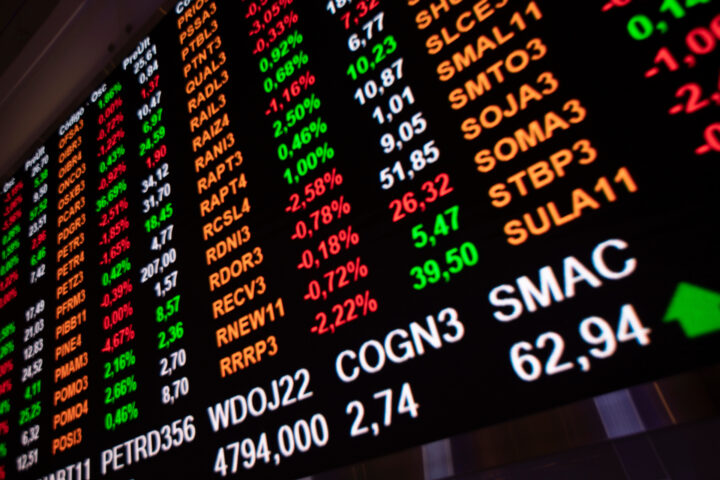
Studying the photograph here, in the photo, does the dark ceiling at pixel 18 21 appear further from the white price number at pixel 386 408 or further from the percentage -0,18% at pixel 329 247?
the white price number at pixel 386 408

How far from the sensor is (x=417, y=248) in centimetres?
238

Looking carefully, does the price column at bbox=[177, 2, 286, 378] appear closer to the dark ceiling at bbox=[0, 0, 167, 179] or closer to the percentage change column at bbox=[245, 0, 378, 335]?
the percentage change column at bbox=[245, 0, 378, 335]

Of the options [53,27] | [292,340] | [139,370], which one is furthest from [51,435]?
[53,27]

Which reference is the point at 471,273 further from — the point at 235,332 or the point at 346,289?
the point at 235,332

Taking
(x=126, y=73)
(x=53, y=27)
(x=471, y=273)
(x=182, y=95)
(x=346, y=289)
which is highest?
(x=53, y=27)

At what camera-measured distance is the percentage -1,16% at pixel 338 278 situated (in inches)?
98.8

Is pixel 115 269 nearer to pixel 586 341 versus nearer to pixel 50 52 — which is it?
pixel 586 341

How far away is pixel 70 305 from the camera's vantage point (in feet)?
13.0

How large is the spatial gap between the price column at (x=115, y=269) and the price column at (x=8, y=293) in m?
1.20

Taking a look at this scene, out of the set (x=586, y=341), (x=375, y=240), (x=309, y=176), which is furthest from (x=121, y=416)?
(x=586, y=341)

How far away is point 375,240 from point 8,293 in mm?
3804

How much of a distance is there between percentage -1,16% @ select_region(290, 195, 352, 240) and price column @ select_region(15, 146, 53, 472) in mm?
2379

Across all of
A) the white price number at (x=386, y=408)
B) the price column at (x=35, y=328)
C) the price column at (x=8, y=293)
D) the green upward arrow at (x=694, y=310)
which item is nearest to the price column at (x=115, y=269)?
the price column at (x=35, y=328)

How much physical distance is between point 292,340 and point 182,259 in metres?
1.10
